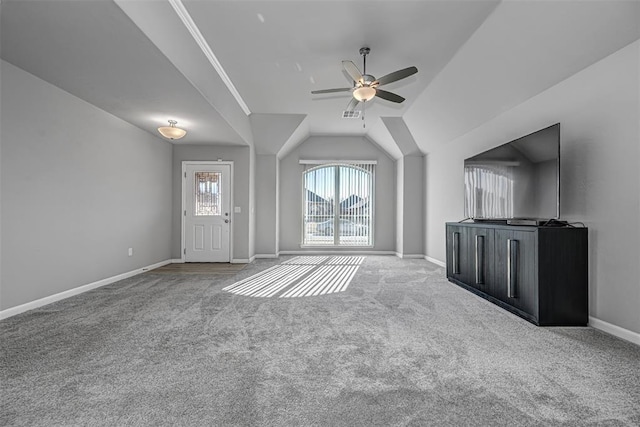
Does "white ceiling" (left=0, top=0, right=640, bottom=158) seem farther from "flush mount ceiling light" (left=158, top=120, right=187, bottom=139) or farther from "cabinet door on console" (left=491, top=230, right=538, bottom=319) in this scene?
"cabinet door on console" (left=491, top=230, right=538, bottom=319)

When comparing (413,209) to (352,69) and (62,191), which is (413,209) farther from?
(62,191)

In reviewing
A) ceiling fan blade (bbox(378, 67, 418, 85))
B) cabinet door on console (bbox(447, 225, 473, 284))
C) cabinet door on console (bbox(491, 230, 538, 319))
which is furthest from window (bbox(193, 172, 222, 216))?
cabinet door on console (bbox(491, 230, 538, 319))

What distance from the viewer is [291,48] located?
154 inches

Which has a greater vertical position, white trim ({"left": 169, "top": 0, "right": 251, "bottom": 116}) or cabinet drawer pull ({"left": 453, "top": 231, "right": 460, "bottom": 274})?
white trim ({"left": 169, "top": 0, "right": 251, "bottom": 116})

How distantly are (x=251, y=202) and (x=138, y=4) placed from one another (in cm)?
490

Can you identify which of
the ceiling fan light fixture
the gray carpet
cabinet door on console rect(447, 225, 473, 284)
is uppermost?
the ceiling fan light fixture

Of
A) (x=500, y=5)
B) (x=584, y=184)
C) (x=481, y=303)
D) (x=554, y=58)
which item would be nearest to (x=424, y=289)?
(x=481, y=303)

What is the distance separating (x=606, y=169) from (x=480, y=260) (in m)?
1.59

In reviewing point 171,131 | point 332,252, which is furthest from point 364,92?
point 332,252

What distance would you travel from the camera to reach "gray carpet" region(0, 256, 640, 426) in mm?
1641

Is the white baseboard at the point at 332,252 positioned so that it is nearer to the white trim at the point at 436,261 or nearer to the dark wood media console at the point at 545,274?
the white trim at the point at 436,261

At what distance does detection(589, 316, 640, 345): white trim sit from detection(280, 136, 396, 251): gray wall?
548cm

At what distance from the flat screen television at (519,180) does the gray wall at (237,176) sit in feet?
14.4

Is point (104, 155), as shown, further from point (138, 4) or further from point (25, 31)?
point (138, 4)
